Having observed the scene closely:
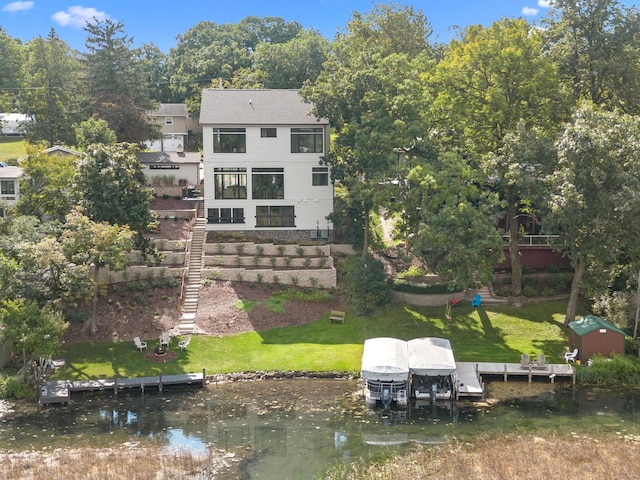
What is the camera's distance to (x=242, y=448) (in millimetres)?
30406

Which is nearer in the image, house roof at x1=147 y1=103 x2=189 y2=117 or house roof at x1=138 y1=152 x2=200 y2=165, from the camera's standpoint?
house roof at x1=138 y1=152 x2=200 y2=165

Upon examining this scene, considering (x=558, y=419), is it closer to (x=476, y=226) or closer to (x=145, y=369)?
(x=476, y=226)

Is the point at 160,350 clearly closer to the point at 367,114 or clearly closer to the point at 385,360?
the point at 385,360

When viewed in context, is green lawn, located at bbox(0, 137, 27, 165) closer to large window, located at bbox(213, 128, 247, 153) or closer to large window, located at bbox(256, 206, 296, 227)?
large window, located at bbox(213, 128, 247, 153)

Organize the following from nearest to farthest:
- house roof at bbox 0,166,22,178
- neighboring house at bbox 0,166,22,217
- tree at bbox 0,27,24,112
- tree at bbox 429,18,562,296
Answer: tree at bbox 429,18,562,296
house roof at bbox 0,166,22,178
neighboring house at bbox 0,166,22,217
tree at bbox 0,27,24,112

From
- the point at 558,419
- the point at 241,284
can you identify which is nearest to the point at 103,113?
the point at 241,284

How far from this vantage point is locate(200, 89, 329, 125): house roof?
51.8m

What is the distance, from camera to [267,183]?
5322 cm

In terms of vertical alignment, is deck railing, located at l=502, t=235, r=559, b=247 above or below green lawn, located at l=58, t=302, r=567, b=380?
above

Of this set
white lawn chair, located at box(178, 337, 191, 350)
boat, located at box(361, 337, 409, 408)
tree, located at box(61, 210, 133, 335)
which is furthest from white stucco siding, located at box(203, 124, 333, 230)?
boat, located at box(361, 337, 409, 408)

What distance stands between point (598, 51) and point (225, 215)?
96.6ft

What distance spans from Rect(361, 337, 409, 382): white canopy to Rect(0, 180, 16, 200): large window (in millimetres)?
32418

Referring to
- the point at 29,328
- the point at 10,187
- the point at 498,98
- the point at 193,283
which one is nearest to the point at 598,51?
the point at 498,98

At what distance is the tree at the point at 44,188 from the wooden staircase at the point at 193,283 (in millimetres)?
9328
